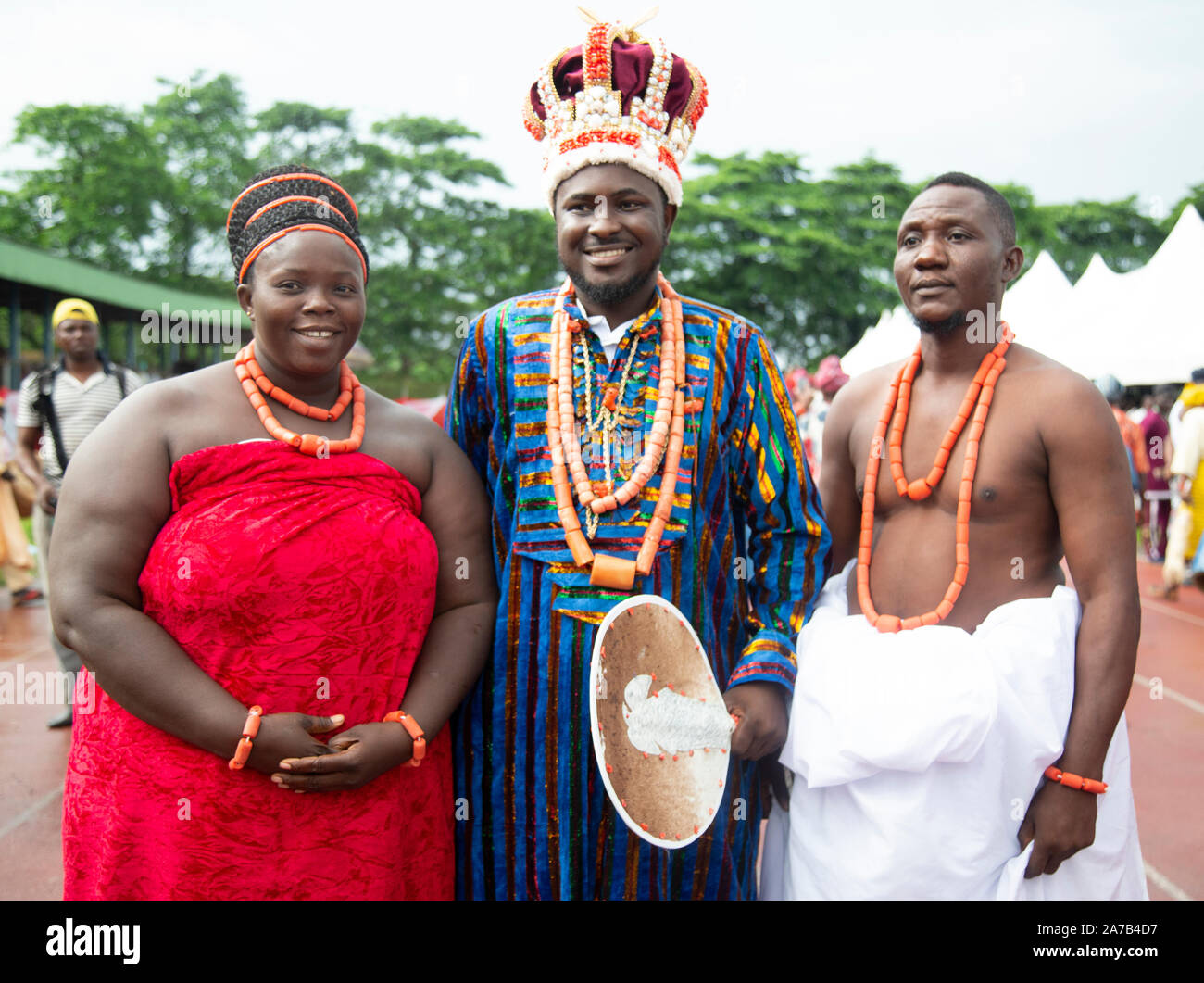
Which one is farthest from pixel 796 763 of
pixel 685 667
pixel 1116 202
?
pixel 1116 202

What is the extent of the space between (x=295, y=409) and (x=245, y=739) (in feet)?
2.13

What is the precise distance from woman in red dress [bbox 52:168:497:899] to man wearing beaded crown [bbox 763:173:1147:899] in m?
0.90

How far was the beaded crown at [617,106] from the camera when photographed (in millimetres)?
2199

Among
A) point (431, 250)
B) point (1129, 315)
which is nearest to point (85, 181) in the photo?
point (431, 250)

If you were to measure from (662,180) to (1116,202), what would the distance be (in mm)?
35892

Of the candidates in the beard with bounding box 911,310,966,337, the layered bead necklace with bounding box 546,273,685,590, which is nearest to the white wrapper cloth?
the layered bead necklace with bounding box 546,273,685,590

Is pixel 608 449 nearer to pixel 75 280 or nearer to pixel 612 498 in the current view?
pixel 612 498

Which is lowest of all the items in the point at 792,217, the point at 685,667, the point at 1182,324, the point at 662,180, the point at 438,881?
the point at 438,881

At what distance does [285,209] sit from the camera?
6.29 feet

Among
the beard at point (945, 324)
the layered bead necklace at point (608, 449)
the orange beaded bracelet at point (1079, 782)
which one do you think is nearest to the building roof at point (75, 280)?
the layered bead necklace at point (608, 449)

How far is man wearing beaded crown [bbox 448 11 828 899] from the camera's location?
217 cm

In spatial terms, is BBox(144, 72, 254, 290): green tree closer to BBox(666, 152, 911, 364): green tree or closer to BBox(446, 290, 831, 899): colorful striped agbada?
BBox(666, 152, 911, 364): green tree

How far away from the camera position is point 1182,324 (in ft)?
40.0
